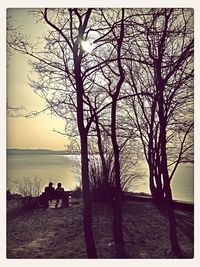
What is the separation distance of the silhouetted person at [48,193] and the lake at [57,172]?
4 centimetres

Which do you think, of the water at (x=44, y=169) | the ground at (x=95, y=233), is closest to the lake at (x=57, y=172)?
the water at (x=44, y=169)

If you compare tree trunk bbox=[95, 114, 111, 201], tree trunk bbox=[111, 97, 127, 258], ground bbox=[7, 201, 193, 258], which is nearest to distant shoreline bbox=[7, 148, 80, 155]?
tree trunk bbox=[95, 114, 111, 201]

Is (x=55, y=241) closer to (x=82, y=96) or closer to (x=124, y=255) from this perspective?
(x=124, y=255)

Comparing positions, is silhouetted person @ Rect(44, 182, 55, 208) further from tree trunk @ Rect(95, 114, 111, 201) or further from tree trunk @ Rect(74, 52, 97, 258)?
tree trunk @ Rect(95, 114, 111, 201)

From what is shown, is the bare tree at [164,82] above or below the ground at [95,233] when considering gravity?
above

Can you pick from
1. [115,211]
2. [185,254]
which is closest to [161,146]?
[115,211]

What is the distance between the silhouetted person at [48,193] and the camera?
9.61ft

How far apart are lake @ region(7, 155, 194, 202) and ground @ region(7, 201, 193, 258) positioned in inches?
7.9

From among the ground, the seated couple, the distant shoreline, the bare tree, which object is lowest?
the ground

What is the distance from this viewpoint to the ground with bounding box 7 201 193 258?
284cm

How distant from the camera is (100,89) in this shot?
2949 millimetres

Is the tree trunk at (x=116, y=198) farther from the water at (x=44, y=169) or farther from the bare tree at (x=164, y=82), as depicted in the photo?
the water at (x=44, y=169)

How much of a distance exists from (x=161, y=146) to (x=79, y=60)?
3.35ft

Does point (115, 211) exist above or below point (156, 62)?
below
